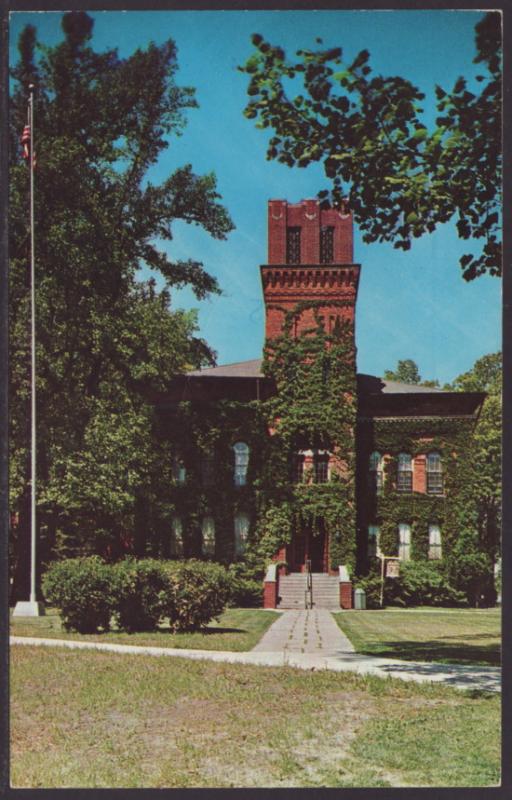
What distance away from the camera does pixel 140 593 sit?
11617mm

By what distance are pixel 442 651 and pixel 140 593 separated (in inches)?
A: 182

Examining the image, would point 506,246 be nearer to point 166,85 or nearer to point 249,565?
point 166,85

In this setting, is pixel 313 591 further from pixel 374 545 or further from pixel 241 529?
pixel 374 545

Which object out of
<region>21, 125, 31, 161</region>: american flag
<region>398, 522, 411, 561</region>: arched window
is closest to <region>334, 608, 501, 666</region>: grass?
<region>398, 522, 411, 561</region>: arched window

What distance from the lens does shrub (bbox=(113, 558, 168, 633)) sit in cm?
1138

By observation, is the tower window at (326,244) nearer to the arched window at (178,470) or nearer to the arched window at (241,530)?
the arched window at (178,470)

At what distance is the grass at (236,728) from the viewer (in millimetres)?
6738

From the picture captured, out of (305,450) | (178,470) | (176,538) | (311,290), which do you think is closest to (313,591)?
(305,450)

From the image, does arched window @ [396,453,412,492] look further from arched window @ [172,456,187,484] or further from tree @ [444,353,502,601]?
arched window @ [172,456,187,484]

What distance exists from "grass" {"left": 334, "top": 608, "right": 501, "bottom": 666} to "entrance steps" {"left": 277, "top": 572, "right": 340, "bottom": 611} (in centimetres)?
63

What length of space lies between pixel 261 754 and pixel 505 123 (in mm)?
6683

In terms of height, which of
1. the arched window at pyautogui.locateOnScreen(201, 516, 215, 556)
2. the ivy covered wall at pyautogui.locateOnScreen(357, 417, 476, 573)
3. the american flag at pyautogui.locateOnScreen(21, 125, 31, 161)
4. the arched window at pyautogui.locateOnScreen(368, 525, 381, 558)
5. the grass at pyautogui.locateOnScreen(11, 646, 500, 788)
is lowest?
the grass at pyautogui.locateOnScreen(11, 646, 500, 788)

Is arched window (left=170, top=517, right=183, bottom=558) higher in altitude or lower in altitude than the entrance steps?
higher

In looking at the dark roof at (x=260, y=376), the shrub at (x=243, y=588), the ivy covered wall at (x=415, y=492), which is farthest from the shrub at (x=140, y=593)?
the ivy covered wall at (x=415, y=492)
